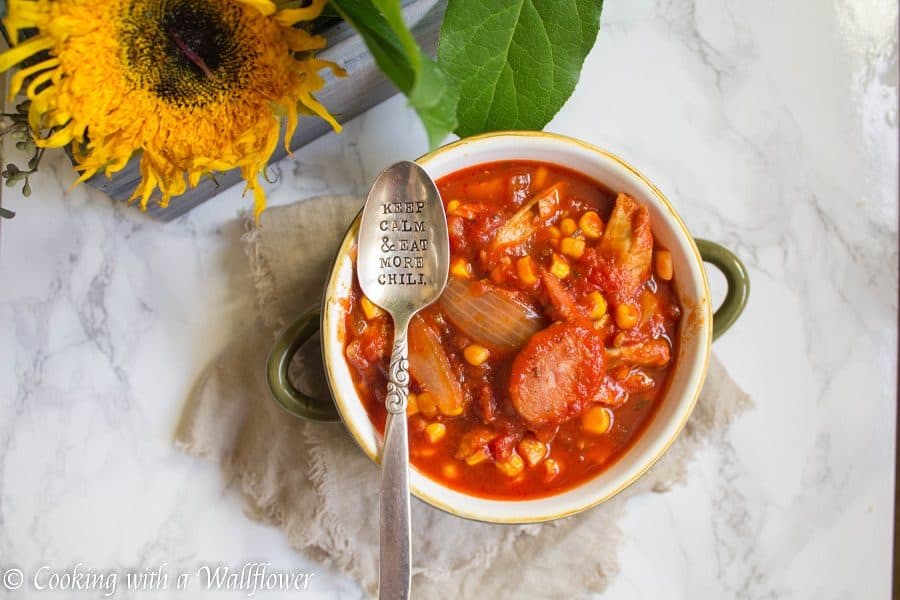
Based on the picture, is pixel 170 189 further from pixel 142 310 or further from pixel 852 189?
pixel 852 189

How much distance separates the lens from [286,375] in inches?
73.7

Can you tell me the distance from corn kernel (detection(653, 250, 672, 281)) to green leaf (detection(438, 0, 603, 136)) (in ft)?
1.27

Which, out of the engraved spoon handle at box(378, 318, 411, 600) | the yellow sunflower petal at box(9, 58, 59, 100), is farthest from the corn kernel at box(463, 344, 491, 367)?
the yellow sunflower petal at box(9, 58, 59, 100)

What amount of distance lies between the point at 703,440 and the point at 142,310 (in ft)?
4.85

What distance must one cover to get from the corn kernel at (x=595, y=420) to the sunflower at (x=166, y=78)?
33.3 inches

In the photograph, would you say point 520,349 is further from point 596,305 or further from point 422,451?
point 422,451

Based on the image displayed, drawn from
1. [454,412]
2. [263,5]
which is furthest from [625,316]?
[263,5]

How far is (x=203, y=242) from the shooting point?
2141 millimetres

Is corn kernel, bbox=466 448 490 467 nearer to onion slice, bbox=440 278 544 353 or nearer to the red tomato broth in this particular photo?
the red tomato broth

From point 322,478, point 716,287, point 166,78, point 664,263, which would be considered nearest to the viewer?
point 166,78

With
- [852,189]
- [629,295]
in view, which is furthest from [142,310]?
[852,189]

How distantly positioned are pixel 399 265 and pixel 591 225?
43cm

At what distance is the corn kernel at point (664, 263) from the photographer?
182 cm

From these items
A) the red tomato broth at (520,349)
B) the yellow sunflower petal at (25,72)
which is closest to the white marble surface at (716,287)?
the red tomato broth at (520,349)
